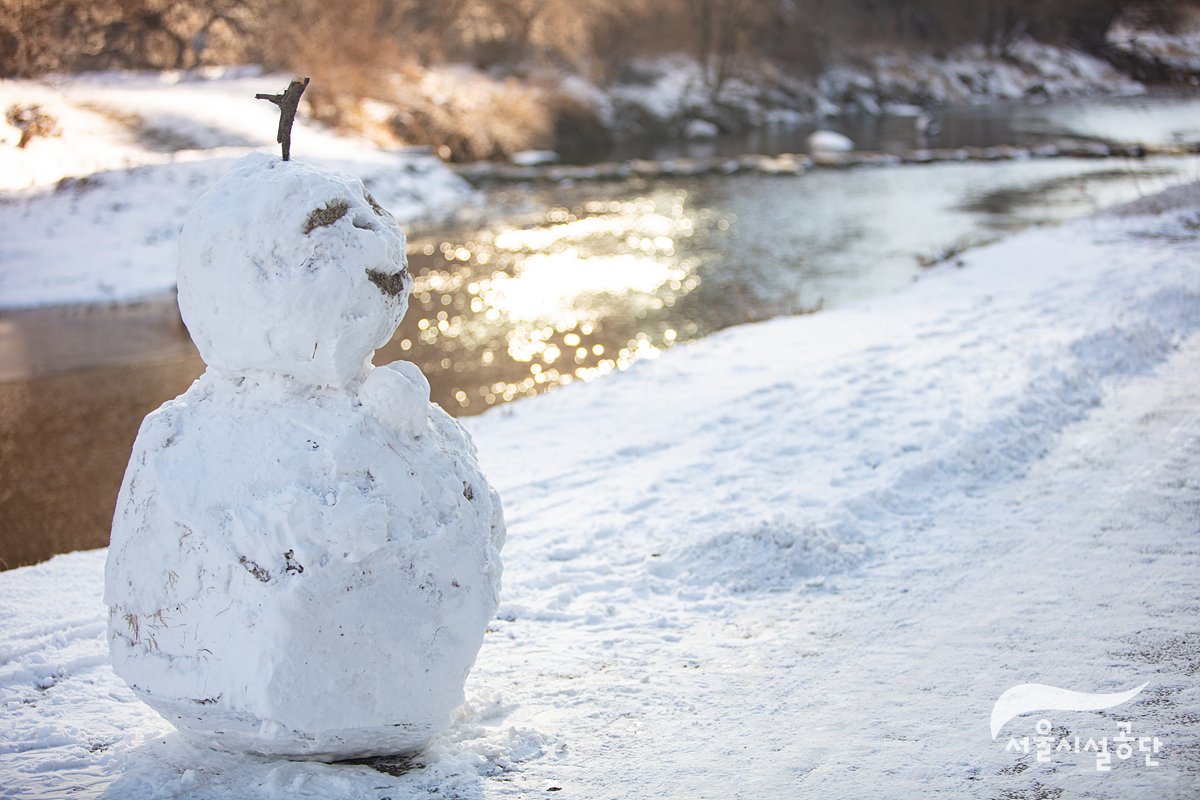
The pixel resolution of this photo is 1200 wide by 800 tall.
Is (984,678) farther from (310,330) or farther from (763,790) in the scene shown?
(310,330)

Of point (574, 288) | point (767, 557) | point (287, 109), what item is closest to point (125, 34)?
point (574, 288)

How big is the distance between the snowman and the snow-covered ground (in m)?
7.65

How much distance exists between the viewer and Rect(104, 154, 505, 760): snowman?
278 cm

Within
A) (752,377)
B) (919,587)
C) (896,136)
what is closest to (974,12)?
(896,136)

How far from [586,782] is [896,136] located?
31.1 meters

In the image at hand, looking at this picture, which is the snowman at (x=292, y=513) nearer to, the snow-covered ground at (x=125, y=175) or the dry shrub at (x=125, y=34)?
the snow-covered ground at (x=125, y=175)

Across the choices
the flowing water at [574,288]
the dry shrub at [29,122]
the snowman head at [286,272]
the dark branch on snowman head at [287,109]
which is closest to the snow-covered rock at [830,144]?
the flowing water at [574,288]

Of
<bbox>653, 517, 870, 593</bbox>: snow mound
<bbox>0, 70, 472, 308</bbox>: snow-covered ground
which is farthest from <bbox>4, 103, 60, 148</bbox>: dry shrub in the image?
<bbox>653, 517, 870, 593</bbox>: snow mound

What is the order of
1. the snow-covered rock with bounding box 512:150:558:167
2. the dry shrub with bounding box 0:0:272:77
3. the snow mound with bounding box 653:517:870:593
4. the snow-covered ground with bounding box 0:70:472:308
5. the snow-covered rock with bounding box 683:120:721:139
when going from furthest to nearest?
the snow-covered rock with bounding box 683:120:721:139
the snow-covered rock with bounding box 512:150:558:167
the dry shrub with bounding box 0:0:272:77
the snow-covered ground with bounding box 0:70:472:308
the snow mound with bounding box 653:517:870:593

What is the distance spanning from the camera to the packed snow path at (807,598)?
3.06 meters

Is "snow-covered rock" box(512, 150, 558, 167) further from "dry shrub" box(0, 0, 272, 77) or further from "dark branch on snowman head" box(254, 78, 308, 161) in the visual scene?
"dark branch on snowman head" box(254, 78, 308, 161)

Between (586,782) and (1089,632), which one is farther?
(1089,632)

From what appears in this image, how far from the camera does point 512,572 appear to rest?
4703 millimetres

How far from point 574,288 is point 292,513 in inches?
421
